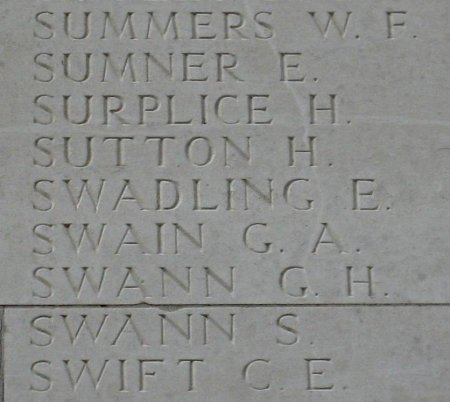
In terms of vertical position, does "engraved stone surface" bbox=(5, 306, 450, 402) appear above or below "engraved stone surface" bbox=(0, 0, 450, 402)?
below

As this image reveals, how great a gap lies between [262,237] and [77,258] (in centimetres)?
83

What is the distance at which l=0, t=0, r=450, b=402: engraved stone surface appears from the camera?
5961mm

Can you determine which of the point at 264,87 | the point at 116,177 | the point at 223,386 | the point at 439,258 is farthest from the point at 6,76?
the point at 439,258

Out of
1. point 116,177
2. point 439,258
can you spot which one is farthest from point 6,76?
point 439,258

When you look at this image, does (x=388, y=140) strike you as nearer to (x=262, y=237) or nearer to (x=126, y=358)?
(x=262, y=237)

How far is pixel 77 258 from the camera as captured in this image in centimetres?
601

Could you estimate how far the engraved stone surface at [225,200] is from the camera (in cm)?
596

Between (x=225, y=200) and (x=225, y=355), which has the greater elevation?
(x=225, y=200)

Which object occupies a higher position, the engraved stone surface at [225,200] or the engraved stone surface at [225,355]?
the engraved stone surface at [225,200]

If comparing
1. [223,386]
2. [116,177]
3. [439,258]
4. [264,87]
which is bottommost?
[223,386]

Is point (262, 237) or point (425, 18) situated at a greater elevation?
point (425, 18)

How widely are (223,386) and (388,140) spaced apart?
Result: 134 centimetres

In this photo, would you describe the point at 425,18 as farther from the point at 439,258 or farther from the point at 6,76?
the point at 6,76

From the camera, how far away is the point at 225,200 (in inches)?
239
